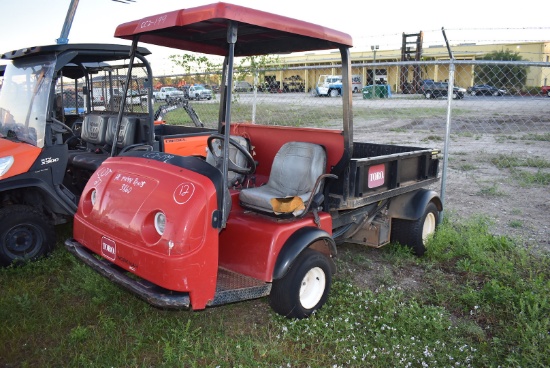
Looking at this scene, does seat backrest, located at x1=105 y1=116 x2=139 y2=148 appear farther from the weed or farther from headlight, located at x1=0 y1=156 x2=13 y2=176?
the weed

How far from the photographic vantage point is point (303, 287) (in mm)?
3697

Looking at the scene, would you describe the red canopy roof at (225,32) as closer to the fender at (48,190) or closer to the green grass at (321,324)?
the fender at (48,190)

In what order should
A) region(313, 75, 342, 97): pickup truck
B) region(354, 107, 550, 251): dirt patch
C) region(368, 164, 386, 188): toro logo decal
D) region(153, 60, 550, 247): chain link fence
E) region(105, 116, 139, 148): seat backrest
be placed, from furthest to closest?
1. region(313, 75, 342, 97): pickup truck
2. region(153, 60, 550, 247): chain link fence
3. region(354, 107, 550, 251): dirt patch
4. region(105, 116, 139, 148): seat backrest
5. region(368, 164, 386, 188): toro logo decal

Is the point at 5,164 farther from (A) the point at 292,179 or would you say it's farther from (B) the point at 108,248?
(A) the point at 292,179

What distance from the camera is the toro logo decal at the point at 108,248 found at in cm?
333

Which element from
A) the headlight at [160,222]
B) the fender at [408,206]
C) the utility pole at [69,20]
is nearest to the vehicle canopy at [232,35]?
the headlight at [160,222]

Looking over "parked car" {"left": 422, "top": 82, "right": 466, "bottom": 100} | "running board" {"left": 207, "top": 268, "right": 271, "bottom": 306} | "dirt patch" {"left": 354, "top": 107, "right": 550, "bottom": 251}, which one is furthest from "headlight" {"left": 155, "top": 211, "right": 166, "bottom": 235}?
"parked car" {"left": 422, "top": 82, "right": 466, "bottom": 100}

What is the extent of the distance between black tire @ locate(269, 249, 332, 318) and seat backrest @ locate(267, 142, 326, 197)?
73cm

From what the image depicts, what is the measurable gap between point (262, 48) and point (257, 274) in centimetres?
223

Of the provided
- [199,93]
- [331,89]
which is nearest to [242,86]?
[199,93]

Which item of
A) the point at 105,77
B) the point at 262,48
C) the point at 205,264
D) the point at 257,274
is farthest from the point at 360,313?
the point at 105,77

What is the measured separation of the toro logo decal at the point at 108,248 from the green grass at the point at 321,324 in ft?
1.92

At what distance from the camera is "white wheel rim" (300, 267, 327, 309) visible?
3.71 m

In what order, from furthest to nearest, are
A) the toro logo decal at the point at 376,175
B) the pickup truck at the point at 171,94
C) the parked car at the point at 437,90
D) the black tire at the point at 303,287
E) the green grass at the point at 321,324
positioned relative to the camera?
the parked car at the point at 437,90
the pickup truck at the point at 171,94
the toro logo decal at the point at 376,175
the black tire at the point at 303,287
the green grass at the point at 321,324
